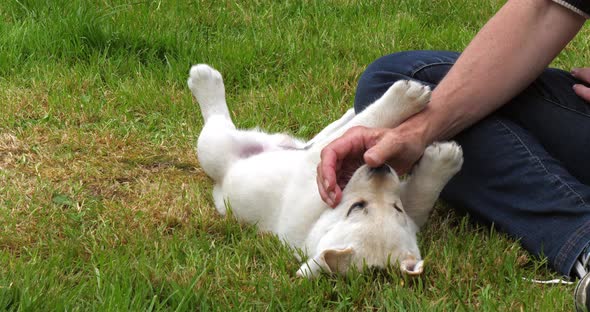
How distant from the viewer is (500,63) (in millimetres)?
3027

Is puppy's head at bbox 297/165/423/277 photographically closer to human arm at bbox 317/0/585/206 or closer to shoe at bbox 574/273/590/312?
human arm at bbox 317/0/585/206

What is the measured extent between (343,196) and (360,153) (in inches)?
7.5

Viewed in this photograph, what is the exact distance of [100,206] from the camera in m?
3.43

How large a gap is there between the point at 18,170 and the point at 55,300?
56.2 inches

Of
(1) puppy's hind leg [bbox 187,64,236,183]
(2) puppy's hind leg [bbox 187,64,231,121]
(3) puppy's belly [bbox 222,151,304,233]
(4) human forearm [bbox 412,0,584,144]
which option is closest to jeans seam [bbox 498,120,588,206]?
(4) human forearm [bbox 412,0,584,144]

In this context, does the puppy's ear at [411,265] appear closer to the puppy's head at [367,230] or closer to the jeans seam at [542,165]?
the puppy's head at [367,230]

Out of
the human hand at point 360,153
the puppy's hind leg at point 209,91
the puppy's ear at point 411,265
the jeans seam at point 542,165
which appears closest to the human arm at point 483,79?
the human hand at point 360,153

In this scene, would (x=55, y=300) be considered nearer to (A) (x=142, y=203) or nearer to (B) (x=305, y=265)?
(B) (x=305, y=265)

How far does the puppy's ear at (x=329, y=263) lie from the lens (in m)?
2.67

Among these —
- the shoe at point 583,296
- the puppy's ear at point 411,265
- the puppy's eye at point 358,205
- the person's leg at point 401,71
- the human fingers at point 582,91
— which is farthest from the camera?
the person's leg at point 401,71

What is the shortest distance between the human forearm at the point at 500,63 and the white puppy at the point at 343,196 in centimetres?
7

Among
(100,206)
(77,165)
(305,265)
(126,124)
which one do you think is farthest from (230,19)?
(305,265)

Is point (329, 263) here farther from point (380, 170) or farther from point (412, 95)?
point (412, 95)

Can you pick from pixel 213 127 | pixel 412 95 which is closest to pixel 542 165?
pixel 412 95
